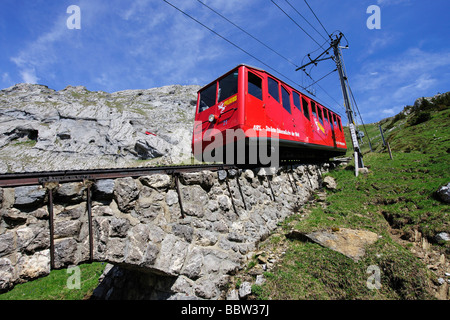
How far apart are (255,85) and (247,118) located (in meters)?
1.49

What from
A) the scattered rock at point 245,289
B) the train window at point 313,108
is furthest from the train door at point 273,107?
the scattered rock at point 245,289

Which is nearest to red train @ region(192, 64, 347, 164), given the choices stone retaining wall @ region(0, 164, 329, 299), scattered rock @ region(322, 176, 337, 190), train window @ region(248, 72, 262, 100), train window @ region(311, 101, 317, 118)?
train window @ region(248, 72, 262, 100)

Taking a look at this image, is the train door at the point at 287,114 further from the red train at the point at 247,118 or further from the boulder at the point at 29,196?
the boulder at the point at 29,196

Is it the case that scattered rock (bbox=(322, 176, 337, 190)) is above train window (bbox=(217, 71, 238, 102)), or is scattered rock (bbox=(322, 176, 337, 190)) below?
below

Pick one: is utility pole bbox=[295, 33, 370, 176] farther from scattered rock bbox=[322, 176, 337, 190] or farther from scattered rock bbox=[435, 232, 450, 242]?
scattered rock bbox=[435, 232, 450, 242]

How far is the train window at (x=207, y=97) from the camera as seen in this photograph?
6898mm

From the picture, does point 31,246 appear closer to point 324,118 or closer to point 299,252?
point 299,252

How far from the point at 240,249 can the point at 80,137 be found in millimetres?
72207

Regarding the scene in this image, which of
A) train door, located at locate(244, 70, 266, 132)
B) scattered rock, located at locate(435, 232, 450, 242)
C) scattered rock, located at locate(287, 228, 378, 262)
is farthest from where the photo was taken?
train door, located at locate(244, 70, 266, 132)

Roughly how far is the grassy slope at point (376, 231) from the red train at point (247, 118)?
2.72 meters

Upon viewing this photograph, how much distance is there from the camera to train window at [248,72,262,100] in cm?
604

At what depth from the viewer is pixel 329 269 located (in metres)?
4.07

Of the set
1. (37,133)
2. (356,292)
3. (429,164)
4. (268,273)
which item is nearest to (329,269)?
(356,292)

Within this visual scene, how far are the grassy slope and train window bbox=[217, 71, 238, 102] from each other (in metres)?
4.59
